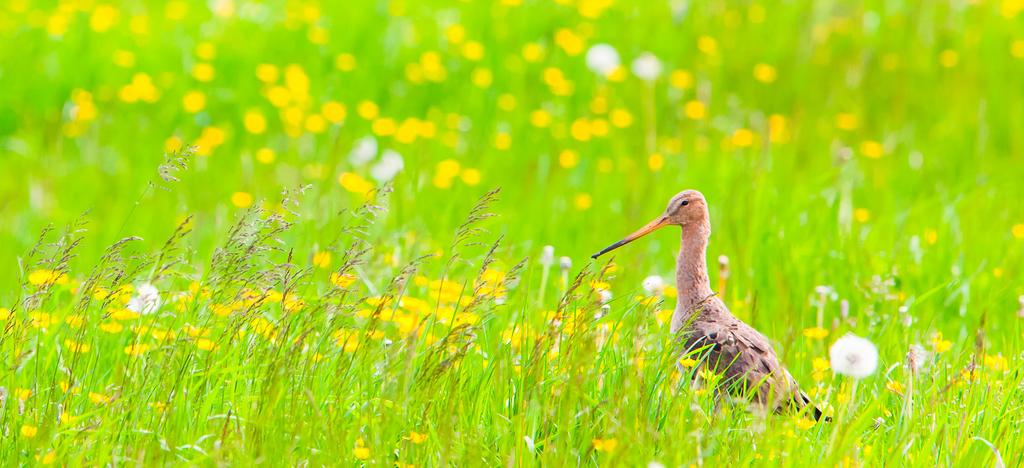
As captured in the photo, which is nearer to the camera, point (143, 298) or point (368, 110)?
point (143, 298)

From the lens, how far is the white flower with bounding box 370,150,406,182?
6.26 m

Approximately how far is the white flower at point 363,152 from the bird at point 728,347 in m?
2.60

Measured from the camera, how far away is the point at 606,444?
3160 millimetres

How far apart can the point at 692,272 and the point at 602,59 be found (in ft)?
11.9

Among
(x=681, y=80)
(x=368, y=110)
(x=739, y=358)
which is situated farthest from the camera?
(x=681, y=80)

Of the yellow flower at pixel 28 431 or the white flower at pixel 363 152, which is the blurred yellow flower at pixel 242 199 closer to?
the white flower at pixel 363 152

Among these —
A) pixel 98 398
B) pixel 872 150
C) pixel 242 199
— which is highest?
pixel 872 150

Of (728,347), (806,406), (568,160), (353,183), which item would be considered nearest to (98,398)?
(728,347)

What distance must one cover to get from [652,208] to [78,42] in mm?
3896

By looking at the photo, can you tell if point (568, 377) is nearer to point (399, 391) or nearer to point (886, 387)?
point (399, 391)

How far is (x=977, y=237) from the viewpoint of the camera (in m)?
5.77

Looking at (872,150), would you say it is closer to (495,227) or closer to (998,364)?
(495,227)

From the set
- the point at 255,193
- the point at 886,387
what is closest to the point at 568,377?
the point at 886,387

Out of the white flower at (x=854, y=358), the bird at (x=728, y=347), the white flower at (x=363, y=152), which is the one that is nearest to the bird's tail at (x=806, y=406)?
the bird at (x=728, y=347)
